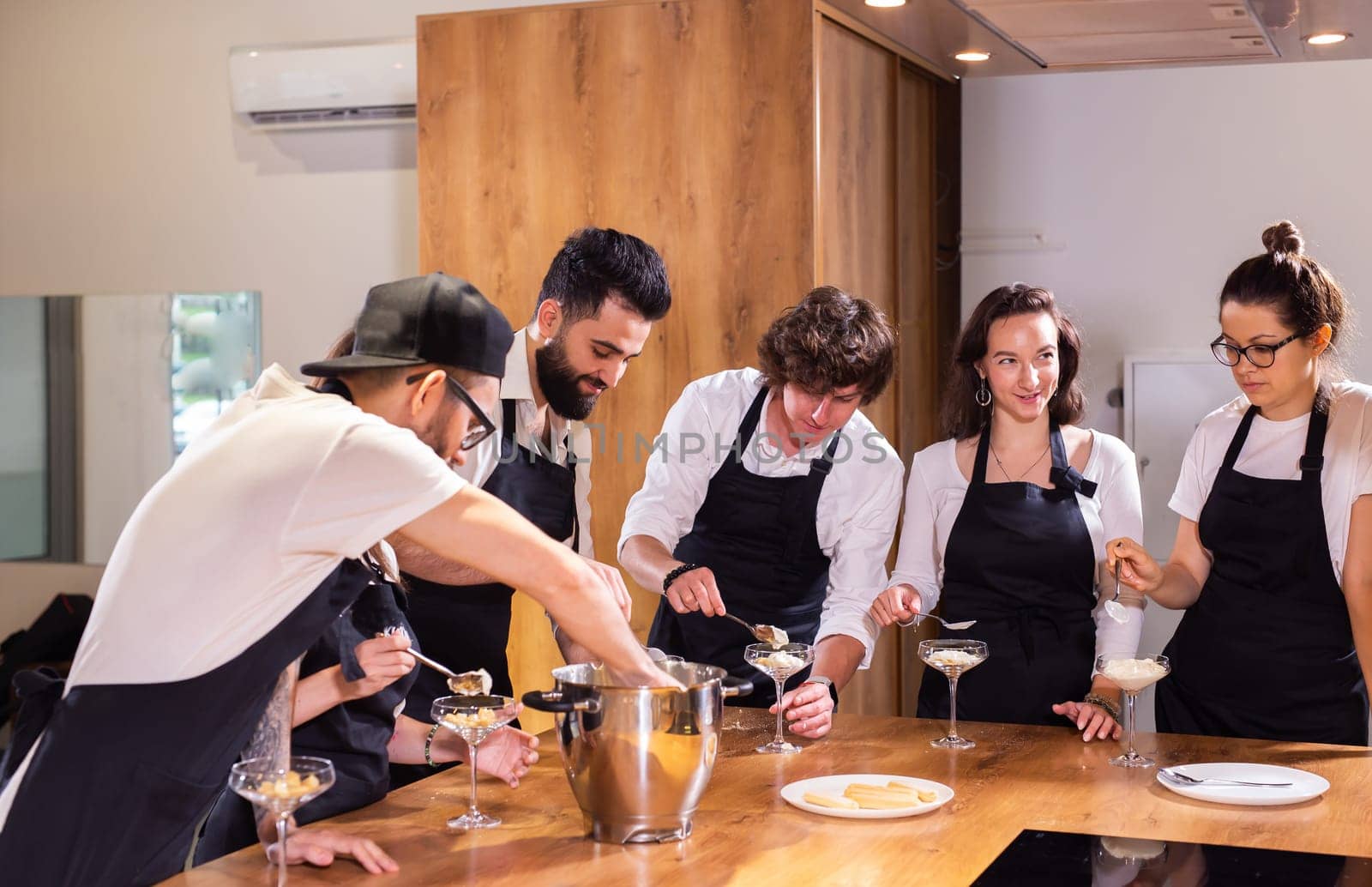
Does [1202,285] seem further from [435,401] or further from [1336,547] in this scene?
[435,401]

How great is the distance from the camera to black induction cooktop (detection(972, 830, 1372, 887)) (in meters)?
1.67

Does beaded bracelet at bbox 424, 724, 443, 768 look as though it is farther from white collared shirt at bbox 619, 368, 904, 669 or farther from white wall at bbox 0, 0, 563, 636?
white wall at bbox 0, 0, 563, 636

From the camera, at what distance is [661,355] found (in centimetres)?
393

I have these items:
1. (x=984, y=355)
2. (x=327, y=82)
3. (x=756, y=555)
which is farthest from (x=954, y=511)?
(x=327, y=82)

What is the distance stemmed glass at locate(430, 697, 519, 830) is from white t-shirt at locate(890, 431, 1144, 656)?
1176 mm

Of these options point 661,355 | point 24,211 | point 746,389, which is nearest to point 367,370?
point 746,389

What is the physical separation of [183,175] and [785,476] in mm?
2955

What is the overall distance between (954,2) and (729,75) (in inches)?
67.0

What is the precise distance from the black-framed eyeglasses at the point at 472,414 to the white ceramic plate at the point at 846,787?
67 cm

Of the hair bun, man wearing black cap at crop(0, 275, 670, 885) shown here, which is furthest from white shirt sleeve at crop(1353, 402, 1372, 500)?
man wearing black cap at crop(0, 275, 670, 885)

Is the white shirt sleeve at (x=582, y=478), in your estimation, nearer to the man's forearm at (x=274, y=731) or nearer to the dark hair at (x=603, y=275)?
the dark hair at (x=603, y=275)

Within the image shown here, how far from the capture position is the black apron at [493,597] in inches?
111

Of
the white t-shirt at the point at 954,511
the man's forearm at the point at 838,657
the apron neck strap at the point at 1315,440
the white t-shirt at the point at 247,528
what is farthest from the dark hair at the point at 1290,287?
the white t-shirt at the point at 247,528

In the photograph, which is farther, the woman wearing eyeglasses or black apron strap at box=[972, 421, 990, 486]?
black apron strap at box=[972, 421, 990, 486]
